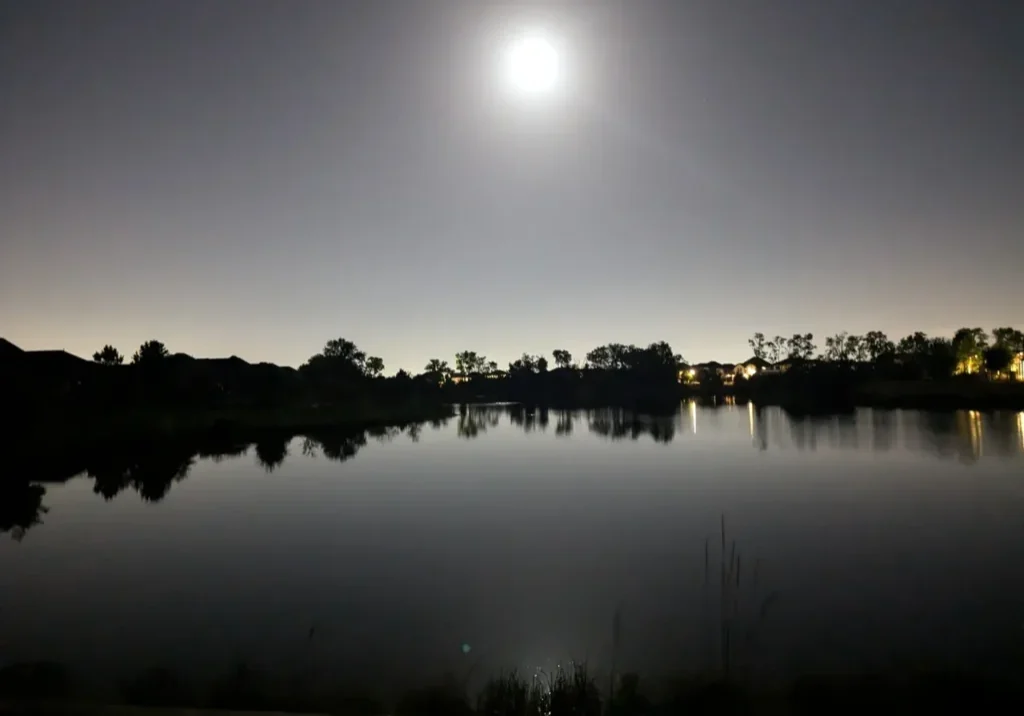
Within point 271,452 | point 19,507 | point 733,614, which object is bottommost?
point 19,507

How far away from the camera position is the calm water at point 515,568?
10.5m

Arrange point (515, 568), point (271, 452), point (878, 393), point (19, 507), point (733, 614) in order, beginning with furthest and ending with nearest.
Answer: point (878, 393)
point (271, 452)
point (19, 507)
point (515, 568)
point (733, 614)

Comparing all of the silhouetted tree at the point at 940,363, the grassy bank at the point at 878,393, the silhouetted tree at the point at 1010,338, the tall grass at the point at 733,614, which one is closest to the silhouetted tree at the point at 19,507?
the tall grass at the point at 733,614

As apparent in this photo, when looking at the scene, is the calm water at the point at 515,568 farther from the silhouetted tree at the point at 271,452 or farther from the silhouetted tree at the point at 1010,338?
the silhouetted tree at the point at 1010,338

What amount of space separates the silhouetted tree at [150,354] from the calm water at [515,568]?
19976mm

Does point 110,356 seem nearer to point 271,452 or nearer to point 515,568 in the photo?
point 271,452

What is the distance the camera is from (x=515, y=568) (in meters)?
15.8

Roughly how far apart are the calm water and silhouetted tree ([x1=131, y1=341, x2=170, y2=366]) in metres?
20.0

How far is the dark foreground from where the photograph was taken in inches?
275

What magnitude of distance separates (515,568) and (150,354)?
4808 centimetres

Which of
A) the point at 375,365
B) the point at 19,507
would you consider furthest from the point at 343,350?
the point at 19,507

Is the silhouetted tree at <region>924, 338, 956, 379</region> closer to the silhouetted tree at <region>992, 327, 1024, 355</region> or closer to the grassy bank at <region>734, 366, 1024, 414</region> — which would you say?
the grassy bank at <region>734, 366, 1024, 414</region>

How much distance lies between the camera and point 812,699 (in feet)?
24.0

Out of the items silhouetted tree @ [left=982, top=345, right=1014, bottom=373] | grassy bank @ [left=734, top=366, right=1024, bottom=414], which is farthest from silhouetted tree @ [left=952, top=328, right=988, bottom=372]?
grassy bank @ [left=734, top=366, right=1024, bottom=414]
